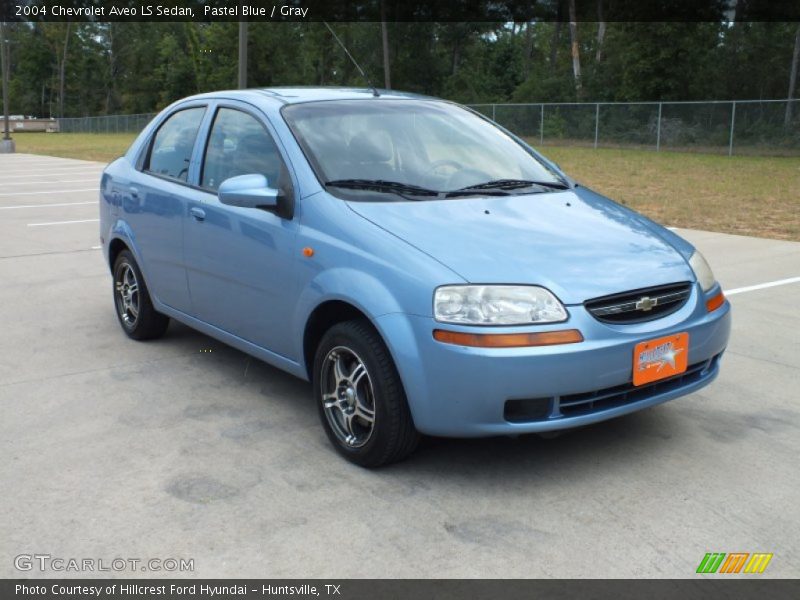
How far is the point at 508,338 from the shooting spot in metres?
3.42

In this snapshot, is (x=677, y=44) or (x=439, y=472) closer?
(x=439, y=472)

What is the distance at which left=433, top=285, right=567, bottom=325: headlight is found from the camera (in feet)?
11.4

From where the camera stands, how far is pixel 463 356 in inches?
134

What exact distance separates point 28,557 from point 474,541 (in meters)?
1.58

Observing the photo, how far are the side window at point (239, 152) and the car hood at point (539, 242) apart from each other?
677mm

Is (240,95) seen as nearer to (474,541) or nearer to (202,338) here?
(202,338)

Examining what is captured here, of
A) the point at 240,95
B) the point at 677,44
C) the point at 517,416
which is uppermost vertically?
the point at 677,44

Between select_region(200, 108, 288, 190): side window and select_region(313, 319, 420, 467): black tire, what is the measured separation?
941 millimetres

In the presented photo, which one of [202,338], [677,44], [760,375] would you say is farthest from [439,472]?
[677,44]

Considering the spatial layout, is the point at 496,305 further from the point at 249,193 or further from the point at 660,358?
the point at 249,193

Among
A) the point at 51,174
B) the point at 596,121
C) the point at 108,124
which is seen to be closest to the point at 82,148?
the point at 51,174

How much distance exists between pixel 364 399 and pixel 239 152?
174cm

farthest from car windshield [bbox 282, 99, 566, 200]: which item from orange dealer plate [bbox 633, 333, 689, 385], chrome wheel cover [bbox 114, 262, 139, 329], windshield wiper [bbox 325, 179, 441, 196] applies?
chrome wheel cover [bbox 114, 262, 139, 329]

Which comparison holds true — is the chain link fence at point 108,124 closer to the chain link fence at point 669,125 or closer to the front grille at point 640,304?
the chain link fence at point 669,125
